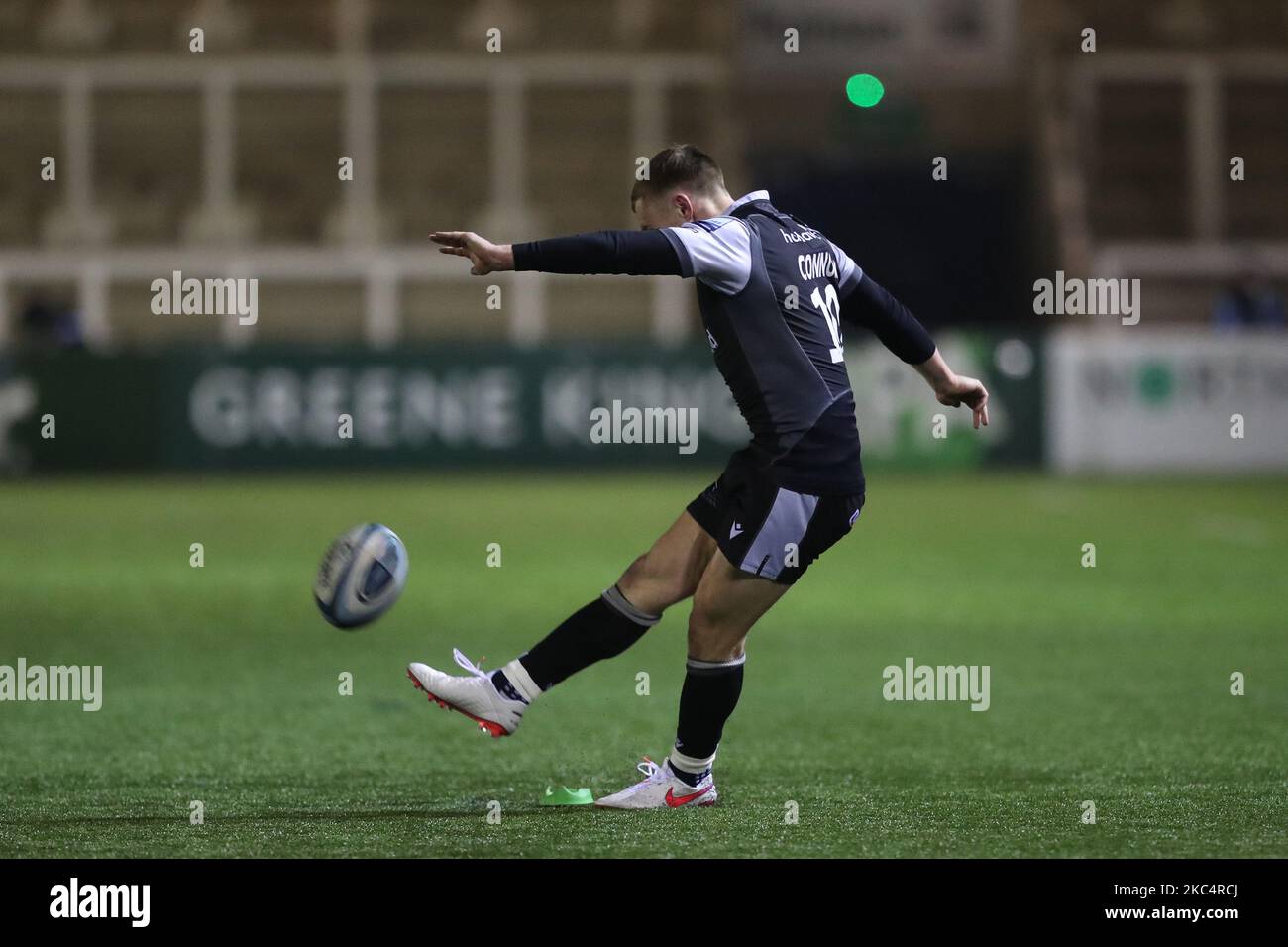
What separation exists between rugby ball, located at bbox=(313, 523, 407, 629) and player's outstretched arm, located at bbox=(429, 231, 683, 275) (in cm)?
125

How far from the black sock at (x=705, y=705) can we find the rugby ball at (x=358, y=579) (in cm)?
103

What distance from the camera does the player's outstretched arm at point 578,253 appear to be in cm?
531

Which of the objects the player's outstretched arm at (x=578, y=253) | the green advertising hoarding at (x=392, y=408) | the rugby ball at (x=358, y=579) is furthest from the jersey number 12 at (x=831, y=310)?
the green advertising hoarding at (x=392, y=408)

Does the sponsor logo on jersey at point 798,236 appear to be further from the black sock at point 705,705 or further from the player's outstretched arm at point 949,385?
the black sock at point 705,705

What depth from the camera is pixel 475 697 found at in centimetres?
609

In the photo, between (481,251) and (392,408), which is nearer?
(481,251)

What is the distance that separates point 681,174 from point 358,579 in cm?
163

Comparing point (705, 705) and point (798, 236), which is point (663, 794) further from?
point (798, 236)

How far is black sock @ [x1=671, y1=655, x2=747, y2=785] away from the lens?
237 inches

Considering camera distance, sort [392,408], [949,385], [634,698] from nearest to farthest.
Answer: [949,385] → [634,698] → [392,408]

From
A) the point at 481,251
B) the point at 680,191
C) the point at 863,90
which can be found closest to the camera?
the point at 481,251

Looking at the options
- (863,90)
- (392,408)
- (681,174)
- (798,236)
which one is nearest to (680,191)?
(681,174)

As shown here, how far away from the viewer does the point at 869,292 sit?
20.8 ft

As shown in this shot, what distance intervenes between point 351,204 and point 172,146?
2805 mm
